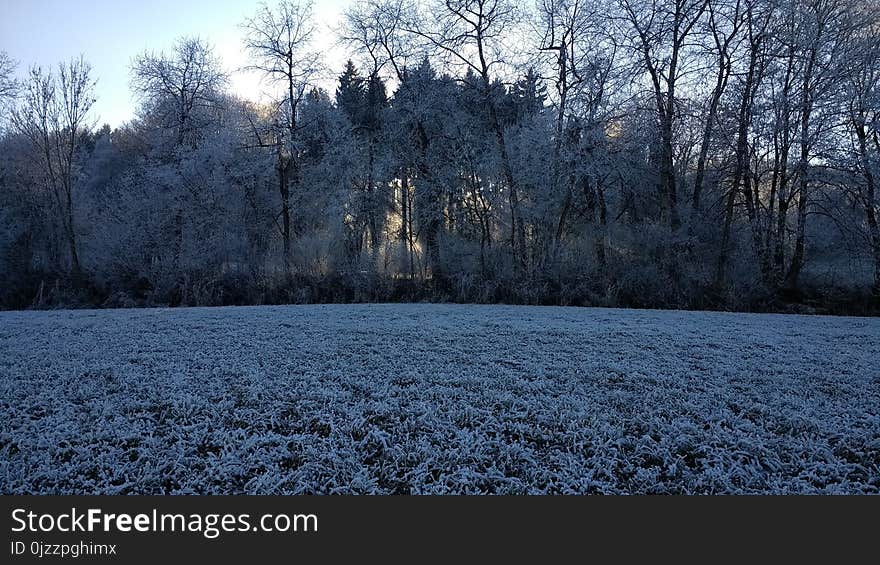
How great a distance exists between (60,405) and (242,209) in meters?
13.0

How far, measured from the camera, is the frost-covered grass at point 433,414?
1732mm

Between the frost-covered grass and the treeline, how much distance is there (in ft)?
18.2

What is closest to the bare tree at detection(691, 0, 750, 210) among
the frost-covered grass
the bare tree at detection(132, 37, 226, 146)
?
the frost-covered grass

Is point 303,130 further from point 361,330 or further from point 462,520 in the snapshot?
point 462,520

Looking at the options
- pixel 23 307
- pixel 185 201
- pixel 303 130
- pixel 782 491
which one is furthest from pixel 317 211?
pixel 782 491

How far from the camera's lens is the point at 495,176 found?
12.1 metres

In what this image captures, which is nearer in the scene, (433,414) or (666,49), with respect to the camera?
(433,414)

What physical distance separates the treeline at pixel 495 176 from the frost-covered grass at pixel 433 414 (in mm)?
5560

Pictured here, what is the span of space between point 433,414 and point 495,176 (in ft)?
34.4

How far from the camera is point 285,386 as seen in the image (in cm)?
282

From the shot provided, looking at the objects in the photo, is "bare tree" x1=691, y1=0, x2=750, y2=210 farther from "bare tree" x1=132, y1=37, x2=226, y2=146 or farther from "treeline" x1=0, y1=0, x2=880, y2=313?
"bare tree" x1=132, y1=37, x2=226, y2=146

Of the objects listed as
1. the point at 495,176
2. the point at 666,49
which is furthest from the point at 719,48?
the point at 495,176

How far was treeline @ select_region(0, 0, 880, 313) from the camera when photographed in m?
8.79

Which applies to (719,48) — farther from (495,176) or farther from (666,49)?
(495,176)
